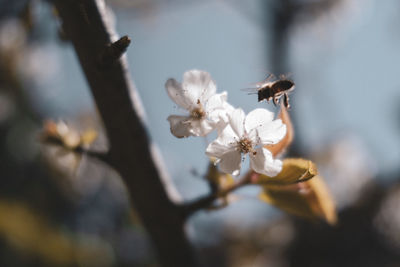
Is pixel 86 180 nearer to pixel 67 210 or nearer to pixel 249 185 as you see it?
pixel 67 210

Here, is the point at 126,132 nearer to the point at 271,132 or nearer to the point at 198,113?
the point at 198,113

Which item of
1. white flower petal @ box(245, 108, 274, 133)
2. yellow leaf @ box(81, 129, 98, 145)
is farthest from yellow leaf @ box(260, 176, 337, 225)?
yellow leaf @ box(81, 129, 98, 145)

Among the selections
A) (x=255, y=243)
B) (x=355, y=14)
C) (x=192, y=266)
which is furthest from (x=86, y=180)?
(x=355, y=14)

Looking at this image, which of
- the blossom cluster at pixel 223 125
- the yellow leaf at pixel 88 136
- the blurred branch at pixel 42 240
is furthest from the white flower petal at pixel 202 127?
the blurred branch at pixel 42 240

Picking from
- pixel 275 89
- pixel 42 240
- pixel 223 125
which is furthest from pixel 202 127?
pixel 42 240

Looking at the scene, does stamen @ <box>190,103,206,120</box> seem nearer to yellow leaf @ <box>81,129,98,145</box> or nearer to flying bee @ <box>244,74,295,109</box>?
flying bee @ <box>244,74,295,109</box>

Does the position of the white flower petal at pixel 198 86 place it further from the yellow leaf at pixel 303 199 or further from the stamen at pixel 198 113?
the yellow leaf at pixel 303 199
